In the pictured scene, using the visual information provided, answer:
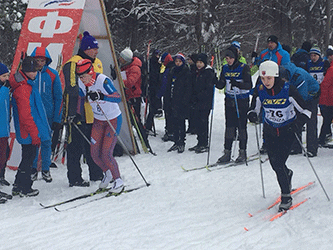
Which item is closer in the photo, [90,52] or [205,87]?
[90,52]

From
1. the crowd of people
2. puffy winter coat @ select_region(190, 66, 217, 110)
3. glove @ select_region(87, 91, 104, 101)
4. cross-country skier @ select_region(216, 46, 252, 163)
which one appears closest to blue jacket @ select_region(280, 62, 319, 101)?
the crowd of people

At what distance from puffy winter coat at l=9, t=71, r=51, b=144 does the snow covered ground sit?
0.85 meters

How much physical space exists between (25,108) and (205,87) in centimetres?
362

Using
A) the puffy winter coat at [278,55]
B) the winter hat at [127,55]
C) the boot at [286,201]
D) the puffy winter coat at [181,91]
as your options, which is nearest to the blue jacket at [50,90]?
the winter hat at [127,55]

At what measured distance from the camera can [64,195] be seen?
567 cm

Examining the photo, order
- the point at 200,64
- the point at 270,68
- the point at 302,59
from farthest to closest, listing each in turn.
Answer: the point at 302,59
the point at 200,64
the point at 270,68

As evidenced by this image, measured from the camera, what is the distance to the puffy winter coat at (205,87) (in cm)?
784

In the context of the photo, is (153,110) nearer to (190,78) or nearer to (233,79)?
(190,78)

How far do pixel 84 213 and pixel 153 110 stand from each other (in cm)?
486

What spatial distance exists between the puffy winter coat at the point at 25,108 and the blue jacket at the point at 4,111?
0.28 ft

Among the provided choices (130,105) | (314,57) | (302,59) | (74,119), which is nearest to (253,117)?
(74,119)

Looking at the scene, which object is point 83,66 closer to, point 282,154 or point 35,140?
point 35,140

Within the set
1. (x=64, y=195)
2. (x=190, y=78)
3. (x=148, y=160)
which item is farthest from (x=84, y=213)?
(x=190, y=78)

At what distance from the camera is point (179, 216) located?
4676 mm
